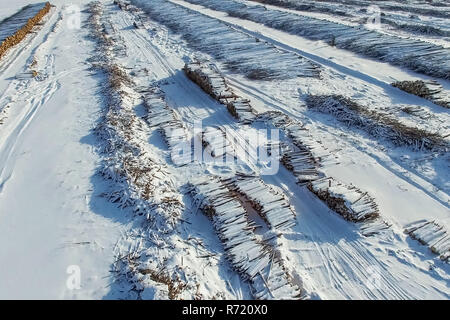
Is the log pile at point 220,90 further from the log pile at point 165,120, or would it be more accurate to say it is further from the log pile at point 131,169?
the log pile at point 131,169

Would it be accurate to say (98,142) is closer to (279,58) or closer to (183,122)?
(183,122)

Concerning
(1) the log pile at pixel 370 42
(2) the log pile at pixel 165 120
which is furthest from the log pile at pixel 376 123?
(1) the log pile at pixel 370 42

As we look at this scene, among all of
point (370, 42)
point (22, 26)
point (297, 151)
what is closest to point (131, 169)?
point (297, 151)

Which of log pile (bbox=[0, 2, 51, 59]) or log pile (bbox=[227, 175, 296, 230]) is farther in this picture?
log pile (bbox=[0, 2, 51, 59])

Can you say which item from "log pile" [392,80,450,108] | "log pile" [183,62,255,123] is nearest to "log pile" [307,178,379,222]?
"log pile" [183,62,255,123]

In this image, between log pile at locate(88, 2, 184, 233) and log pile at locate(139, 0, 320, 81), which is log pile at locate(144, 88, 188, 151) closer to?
log pile at locate(88, 2, 184, 233)

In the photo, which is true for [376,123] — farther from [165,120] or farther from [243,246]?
[165,120]
